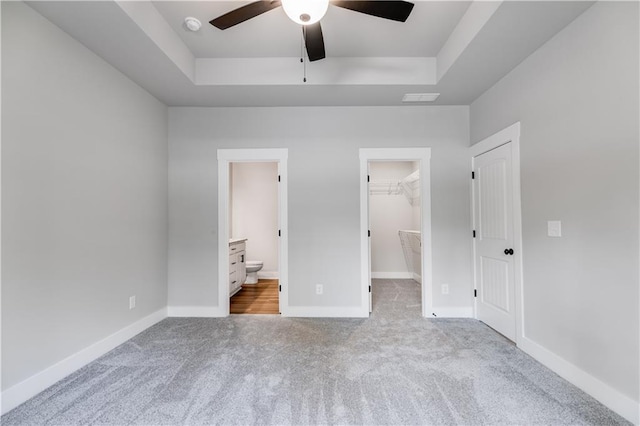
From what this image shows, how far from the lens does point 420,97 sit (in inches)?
125

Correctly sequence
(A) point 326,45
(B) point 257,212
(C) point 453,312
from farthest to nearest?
(B) point 257,212 < (C) point 453,312 < (A) point 326,45

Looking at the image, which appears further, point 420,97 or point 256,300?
point 256,300

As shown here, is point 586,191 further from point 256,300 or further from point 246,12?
point 256,300

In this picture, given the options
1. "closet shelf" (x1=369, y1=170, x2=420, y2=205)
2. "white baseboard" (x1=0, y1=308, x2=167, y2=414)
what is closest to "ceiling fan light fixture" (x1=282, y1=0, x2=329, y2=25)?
"white baseboard" (x1=0, y1=308, x2=167, y2=414)

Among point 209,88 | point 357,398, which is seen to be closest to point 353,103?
point 209,88

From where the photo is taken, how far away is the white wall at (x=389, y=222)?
5.57 meters

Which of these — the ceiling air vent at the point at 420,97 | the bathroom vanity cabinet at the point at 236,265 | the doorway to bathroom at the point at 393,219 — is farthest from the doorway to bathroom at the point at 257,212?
the ceiling air vent at the point at 420,97

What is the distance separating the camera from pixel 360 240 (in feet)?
11.1

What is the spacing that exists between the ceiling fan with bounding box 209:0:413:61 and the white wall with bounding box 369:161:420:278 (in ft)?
12.8

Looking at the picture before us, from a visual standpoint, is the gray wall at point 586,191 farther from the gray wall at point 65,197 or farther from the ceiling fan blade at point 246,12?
the gray wall at point 65,197

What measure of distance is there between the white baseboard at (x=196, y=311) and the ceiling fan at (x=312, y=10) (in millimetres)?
2980

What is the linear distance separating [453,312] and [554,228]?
1605mm

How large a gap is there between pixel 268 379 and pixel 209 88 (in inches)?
113

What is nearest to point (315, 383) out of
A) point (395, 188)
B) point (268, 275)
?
point (268, 275)
